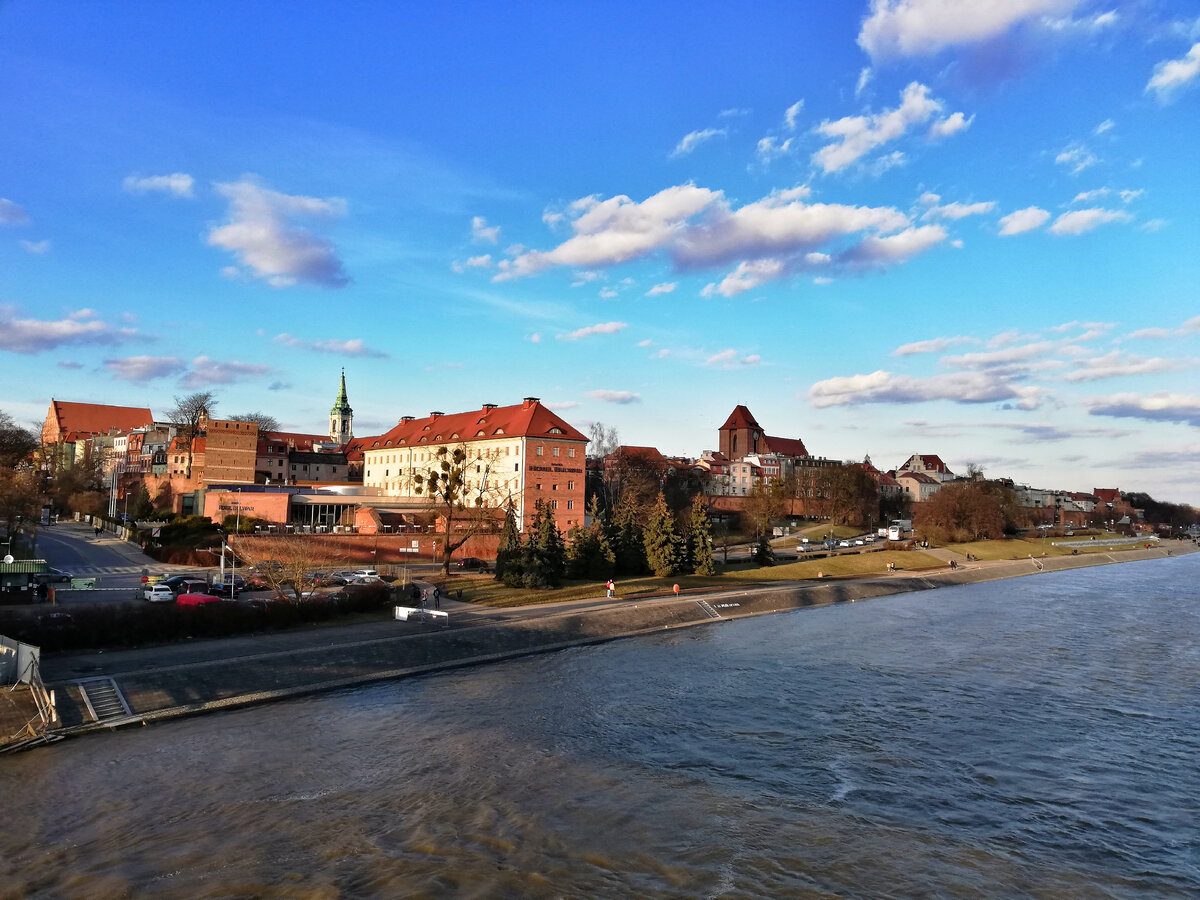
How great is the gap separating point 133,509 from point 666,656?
72925 millimetres

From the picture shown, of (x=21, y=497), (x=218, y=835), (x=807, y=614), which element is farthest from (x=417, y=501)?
(x=218, y=835)

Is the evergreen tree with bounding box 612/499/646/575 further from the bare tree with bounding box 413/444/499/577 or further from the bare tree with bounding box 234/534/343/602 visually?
the bare tree with bounding box 234/534/343/602

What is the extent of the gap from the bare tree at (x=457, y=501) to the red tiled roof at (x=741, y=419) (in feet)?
262

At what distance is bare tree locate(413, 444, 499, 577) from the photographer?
51.3 meters

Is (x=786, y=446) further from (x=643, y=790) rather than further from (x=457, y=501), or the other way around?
(x=643, y=790)

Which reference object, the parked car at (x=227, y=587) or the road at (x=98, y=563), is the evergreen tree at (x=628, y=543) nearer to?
the parked car at (x=227, y=587)

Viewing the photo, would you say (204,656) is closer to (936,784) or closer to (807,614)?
(936,784)

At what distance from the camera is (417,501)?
75.2 metres

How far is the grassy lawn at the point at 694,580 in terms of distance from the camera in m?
45.1

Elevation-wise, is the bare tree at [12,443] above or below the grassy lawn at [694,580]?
above

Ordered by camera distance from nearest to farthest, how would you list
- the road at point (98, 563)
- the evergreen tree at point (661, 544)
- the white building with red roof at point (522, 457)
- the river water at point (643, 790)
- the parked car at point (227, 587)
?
the river water at point (643, 790) < the parked car at point (227, 587) < the road at point (98, 563) < the evergreen tree at point (661, 544) < the white building with red roof at point (522, 457)

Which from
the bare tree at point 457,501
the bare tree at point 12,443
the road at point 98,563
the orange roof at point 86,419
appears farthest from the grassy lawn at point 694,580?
the orange roof at point 86,419

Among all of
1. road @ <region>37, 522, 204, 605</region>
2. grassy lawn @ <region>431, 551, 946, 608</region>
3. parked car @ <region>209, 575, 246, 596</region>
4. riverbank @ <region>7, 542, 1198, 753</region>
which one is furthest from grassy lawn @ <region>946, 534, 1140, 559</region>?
road @ <region>37, 522, 204, 605</region>

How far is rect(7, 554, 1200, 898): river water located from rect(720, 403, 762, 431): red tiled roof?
120 metres
